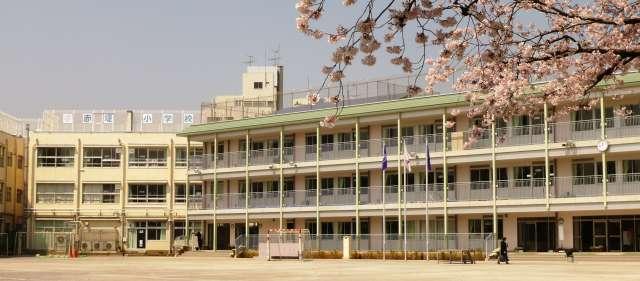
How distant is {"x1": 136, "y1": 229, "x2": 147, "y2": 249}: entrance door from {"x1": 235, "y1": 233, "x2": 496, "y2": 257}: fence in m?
15.2

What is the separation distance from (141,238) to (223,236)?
26.9 feet

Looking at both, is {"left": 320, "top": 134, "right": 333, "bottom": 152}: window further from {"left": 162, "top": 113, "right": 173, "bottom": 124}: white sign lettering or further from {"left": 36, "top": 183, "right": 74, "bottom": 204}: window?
{"left": 36, "top": 183, "right": 74, "bottom": 204}: window

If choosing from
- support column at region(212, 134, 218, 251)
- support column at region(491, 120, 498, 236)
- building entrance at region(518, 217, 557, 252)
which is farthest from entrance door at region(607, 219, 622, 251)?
support column at region(212, 134, 218, 251)

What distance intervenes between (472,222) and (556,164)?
6.62 m

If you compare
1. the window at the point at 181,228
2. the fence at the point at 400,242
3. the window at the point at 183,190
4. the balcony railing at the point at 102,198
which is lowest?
the fence at the point at 400,242

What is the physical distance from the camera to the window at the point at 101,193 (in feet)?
253

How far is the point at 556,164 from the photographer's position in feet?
180

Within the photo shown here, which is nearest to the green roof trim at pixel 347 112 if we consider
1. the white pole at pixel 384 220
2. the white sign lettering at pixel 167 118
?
the white pole at pixel 384 220

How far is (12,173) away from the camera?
76250 millimetres

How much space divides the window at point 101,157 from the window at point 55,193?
2298mm

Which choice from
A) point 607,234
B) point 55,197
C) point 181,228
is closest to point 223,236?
point 181,228

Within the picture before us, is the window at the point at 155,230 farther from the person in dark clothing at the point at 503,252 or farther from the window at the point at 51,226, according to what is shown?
the person in dark clothing at the point at 503,252

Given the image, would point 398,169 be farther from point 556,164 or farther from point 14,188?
point 14,188

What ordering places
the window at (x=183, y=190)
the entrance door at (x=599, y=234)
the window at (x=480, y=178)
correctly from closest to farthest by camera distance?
the entrance door at (x=599, y=234) < the window at (x=480, y=178) < the window at (x=183, y=190)
